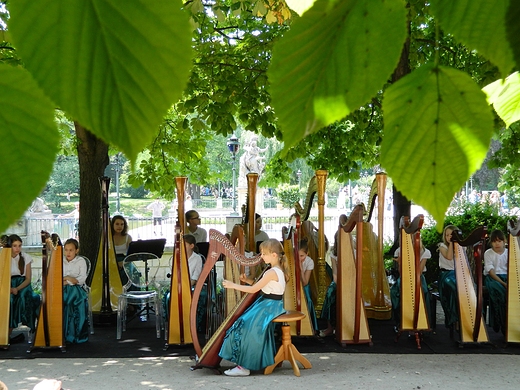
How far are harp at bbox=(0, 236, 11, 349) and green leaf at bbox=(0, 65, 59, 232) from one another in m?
6.63

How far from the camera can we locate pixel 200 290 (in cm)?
582

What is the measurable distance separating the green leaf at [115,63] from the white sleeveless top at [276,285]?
17.3 feet

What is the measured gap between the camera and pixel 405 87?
358 mm

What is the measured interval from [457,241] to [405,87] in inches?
244

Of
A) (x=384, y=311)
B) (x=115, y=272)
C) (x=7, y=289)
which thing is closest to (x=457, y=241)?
(x=384, y=311)

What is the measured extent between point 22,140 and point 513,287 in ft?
22.2

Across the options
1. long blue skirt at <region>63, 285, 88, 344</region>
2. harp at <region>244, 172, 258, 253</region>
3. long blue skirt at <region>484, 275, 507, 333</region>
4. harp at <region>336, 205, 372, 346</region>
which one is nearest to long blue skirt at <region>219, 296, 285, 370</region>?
harp at <region>336, 205, 372, 346</region>

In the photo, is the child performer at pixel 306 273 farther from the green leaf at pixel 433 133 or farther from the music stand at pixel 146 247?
the green leaf at pixel 433 133

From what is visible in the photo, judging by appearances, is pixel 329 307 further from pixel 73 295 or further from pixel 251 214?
pixel 73 295

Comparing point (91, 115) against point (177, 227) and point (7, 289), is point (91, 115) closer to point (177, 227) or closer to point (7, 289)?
point (177, 227)

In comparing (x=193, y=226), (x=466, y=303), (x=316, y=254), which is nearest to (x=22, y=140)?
(x=466, y=303)

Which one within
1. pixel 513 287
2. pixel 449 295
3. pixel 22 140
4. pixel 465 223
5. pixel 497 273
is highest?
pixel 22 140

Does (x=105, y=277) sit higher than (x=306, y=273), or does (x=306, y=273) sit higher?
(x=306, y=273)

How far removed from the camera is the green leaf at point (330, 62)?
335mm
